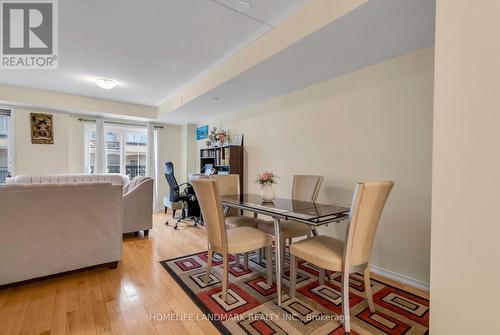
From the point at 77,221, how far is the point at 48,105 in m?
3.25

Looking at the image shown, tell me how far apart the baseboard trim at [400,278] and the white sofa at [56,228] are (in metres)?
2.80

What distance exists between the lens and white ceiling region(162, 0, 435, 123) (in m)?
1.65

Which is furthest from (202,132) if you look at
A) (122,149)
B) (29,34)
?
(29,34)

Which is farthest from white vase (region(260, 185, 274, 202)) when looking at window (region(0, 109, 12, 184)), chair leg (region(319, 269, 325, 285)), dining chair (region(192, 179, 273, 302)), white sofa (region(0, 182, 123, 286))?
window (region(0, 109, 12, 184))

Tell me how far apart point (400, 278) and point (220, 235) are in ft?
5.95

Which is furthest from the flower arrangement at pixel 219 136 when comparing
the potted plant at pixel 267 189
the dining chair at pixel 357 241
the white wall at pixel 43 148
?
the dining chair at pixel 357 241

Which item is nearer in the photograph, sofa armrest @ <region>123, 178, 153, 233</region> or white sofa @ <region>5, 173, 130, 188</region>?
sofa armrest @ <region>123, 178, 153, 233</region>

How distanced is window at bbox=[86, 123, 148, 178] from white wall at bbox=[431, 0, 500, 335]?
5874 mm

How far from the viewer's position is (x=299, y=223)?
2523 millimetres

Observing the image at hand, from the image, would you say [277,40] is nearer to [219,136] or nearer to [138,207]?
[219,136]

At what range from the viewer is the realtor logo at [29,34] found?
6.82 ft

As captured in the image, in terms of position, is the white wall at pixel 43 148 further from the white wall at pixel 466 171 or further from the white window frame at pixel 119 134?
the white wall at pixel 466 171

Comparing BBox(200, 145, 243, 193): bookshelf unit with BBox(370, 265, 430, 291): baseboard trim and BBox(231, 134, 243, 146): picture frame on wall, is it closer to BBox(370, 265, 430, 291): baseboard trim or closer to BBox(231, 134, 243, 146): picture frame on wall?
BBox(231, 134, 243, 146): picture frame on wall

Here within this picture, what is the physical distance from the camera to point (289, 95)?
343cm
